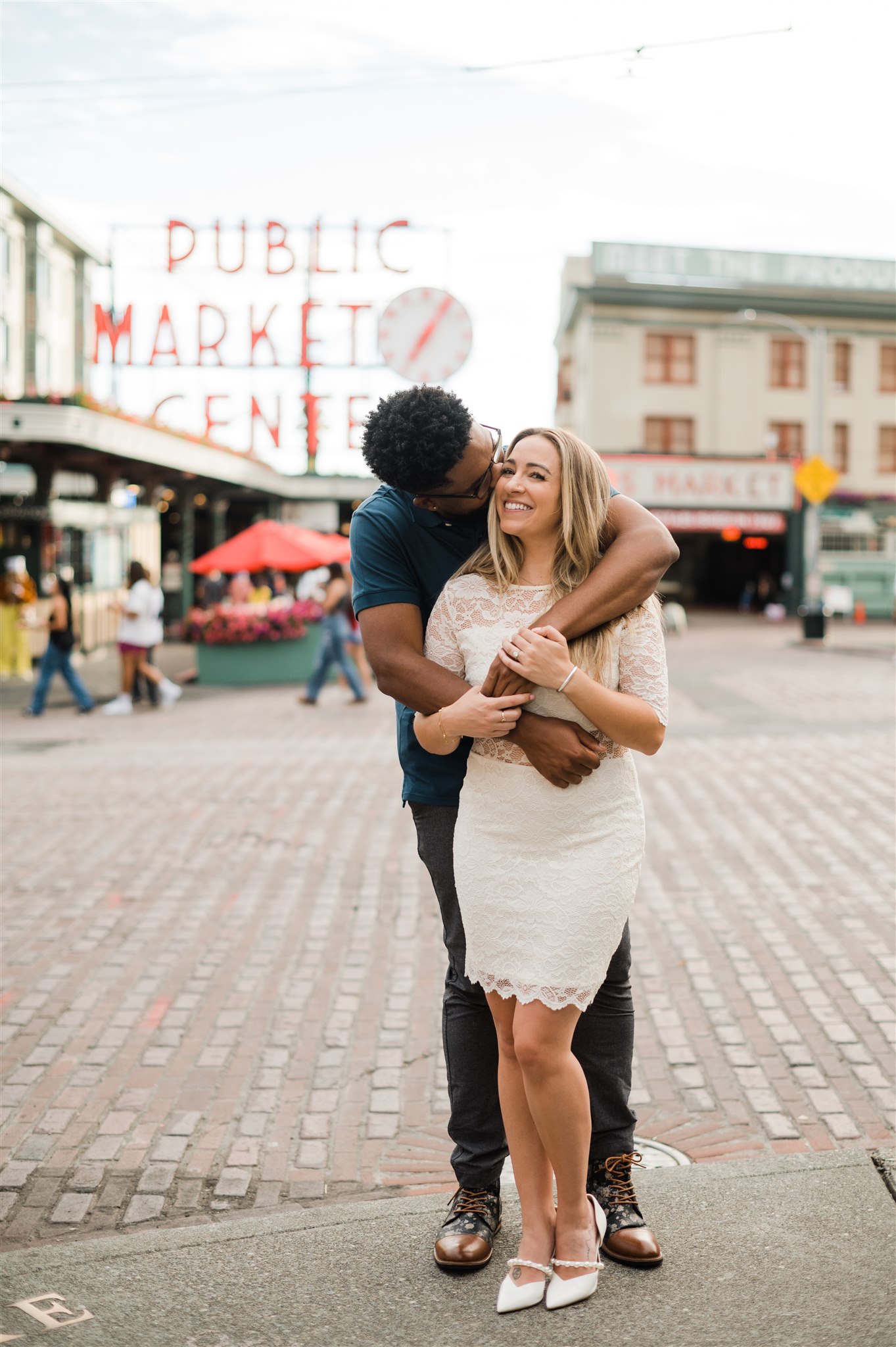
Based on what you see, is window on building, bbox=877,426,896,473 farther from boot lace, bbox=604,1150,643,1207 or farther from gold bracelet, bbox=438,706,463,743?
gold bracelet, bbox=438,706,463,743

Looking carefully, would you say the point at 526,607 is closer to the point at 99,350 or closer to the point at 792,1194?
the point at 792,1194

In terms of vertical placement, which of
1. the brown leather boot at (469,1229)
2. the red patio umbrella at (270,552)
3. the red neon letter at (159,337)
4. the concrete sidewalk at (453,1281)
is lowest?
the concrete sidewalk at (453,1281)

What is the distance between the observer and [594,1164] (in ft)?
9.77

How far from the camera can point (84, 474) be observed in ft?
77.2

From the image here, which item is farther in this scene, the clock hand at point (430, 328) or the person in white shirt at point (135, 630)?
the person in white shirt at point (135, 630)

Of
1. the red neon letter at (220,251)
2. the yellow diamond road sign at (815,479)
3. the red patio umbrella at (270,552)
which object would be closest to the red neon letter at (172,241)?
the red neon letter at (220,251)

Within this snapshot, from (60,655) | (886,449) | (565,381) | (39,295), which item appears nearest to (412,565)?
(60,655)

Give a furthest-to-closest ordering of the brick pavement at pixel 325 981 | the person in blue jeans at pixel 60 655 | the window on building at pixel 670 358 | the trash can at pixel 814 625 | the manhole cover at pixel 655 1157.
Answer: the window on building at pixel 670 358
the trash can at pixel 814 625
the person in blue jeans at pixel 60 655
the brick pavement at pixel 325 981
the manhole cover at pixel 655 1157

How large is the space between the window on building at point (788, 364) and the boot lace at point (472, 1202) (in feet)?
145

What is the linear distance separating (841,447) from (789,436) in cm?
194

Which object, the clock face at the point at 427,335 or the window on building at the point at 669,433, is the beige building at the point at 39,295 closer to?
the window on building at the point at 669,433

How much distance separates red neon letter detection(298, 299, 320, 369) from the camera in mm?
22641

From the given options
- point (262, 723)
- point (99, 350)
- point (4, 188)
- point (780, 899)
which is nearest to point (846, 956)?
point (780, 899)

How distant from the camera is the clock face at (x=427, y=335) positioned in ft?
25.2
